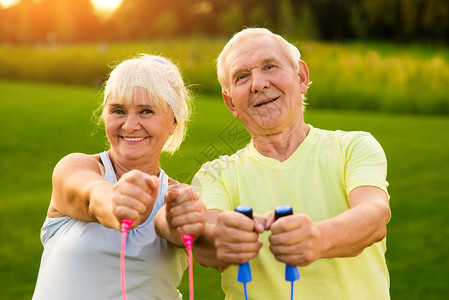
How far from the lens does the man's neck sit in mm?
2465

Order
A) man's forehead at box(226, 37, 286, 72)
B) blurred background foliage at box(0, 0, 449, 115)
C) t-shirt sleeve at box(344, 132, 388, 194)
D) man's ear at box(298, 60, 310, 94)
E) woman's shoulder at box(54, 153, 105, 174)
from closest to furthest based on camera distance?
t-shirt sleeve at box(344, 132, 388, 194) → woman's shoulder at box(54, 153, 105, 174) → man's forehead at box(226, 37, 286, 72) → man's ear at box(298, 60, 310, 94) → blurred background foliage at box(0, 0, 449, 115)

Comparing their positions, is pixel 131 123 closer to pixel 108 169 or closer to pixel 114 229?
pixel 108 169

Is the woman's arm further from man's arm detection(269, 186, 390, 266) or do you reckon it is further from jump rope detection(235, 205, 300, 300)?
man's arm detection(269, 186, 390, 266)

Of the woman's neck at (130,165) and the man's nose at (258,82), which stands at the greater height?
the man's nose at (258,82)

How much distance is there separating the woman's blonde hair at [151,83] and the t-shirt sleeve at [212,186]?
30cm

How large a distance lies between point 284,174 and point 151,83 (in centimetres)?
68

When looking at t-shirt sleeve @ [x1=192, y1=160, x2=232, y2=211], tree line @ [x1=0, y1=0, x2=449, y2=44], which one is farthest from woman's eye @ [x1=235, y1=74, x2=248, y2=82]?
tree line @ [x1=0, y1=0, x2=449, y2=44]

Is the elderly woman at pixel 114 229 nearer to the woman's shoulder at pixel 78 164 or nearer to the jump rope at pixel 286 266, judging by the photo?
the woman's shoulder at pixel 78 164

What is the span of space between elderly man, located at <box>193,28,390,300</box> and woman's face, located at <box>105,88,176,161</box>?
0.26 m

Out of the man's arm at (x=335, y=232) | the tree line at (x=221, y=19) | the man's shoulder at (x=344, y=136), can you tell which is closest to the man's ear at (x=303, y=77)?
the man's shoulder at (x=344, y=136)

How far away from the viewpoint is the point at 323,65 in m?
17.6

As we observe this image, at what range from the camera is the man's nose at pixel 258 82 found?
2.34 metres

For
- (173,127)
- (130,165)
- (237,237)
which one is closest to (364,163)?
(237,237)

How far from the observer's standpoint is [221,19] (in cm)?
4478
